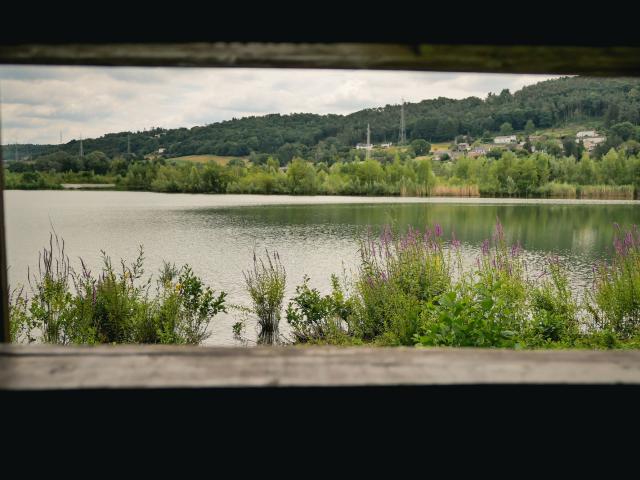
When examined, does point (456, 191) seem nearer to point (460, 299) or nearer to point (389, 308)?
point (389, 308)

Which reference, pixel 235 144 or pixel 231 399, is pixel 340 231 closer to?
pixel 231 399

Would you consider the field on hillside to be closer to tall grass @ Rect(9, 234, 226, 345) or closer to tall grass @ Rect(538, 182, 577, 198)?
tall grass @ Rect(538, 182, 577, 198)

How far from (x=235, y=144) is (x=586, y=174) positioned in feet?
107

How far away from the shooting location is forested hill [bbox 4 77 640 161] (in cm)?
4359

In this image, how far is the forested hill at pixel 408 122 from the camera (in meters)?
43.6

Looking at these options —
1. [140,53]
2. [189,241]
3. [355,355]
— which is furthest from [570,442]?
[189,241]

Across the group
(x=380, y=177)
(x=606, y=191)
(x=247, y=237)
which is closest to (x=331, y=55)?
(x=247, y=237)

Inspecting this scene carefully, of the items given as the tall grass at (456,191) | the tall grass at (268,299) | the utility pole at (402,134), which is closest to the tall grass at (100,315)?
the tall grass at (268,299)

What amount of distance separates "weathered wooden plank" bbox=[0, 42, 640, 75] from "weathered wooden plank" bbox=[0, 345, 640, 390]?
75 centimetres

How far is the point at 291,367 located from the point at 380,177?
51.9 metres

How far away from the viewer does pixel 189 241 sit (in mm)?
16453

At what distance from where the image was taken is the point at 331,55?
4.34 feet

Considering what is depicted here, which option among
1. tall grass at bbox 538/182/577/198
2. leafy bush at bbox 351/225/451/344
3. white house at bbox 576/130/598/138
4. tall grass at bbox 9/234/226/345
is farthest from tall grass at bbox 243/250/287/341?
white house at bbox 576/130/598/138

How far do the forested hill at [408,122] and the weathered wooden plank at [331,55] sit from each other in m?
34.0
